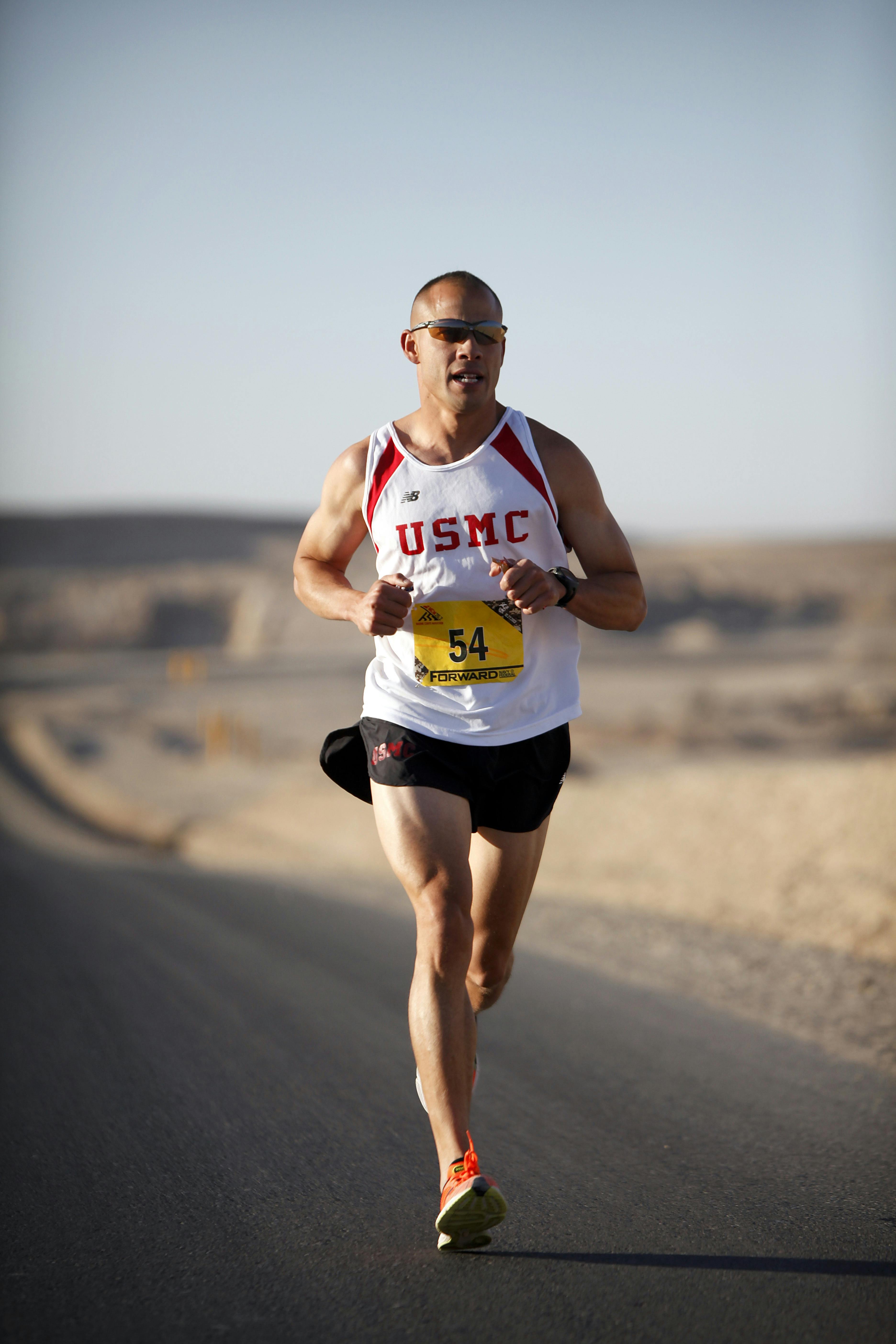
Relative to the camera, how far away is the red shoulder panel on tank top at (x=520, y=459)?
372 centimetres

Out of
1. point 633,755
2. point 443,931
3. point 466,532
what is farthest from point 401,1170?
point 633,755

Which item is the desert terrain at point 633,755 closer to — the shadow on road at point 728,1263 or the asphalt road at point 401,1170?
the asphalt road at point 401,1170

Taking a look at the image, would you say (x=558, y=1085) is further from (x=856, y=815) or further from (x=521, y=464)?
(x=856, y=815)

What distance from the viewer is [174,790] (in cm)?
2812

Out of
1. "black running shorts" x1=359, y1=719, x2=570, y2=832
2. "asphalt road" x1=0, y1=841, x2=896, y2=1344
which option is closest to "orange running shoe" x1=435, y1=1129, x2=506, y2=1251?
"asphalt road" x1=0, y1=841, x2=896, y2=1344

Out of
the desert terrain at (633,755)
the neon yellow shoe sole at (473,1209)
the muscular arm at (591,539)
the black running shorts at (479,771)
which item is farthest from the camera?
the desert terrain at (633,755)

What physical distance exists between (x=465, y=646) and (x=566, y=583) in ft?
1.16

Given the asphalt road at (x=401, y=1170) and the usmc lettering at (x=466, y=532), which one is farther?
the usmc lettering at (x=466, y=532)

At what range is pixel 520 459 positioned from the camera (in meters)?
3.75

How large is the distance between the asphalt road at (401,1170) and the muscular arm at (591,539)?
5.82 feet

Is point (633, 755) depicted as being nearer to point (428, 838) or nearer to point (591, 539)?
point (591, 539)

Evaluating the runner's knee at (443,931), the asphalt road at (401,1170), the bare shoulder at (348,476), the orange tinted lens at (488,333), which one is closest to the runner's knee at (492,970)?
the runner's knee at (443,931)

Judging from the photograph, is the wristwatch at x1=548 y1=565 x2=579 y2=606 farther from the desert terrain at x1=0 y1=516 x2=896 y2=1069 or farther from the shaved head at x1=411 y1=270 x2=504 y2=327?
the desert terrain at x1=0 y1=516 x2=896 y2=1069

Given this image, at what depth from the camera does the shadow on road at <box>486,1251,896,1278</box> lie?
316cm
